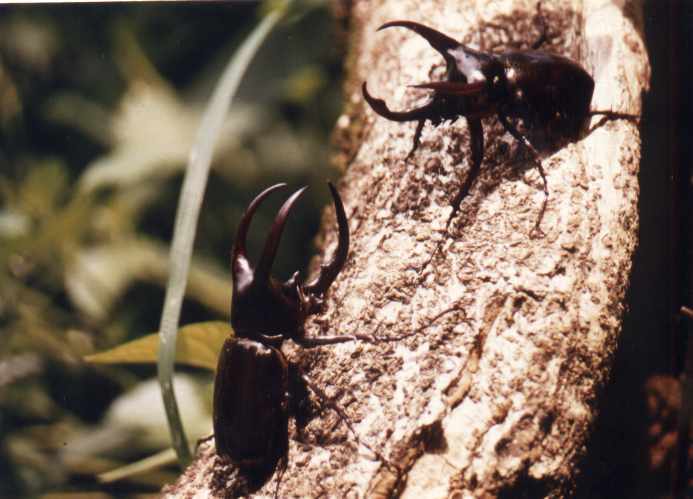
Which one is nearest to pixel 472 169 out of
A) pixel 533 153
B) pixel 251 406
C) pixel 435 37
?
pixel 533 153

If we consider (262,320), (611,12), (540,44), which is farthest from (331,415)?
(611,12)

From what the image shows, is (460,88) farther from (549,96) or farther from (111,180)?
(111,180)

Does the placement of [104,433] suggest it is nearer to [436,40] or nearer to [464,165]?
[464,165]

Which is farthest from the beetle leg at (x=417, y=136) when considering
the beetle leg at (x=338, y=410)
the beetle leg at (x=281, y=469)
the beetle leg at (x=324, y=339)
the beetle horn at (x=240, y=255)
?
the beetle leg at (x=281, y=469)

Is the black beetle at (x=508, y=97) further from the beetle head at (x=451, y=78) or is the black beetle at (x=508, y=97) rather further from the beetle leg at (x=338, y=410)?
the beetle leg at (x=338, y=410)

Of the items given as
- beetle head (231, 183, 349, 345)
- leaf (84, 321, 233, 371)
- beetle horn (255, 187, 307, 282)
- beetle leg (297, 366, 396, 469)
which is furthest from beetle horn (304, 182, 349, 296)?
leaf (84, 321, 233, 371)

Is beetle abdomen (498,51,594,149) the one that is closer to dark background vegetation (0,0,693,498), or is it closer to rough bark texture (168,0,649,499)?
rough bark texture (168,0,649,499)
